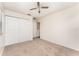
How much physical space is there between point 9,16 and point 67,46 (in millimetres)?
3476

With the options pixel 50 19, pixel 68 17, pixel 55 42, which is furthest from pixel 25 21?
pixel 68 17

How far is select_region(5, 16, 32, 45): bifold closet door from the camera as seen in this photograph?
11.5 feet

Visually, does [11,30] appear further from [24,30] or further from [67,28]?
[67,28]

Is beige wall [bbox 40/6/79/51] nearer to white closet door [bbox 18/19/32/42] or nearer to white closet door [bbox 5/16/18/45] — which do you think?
white closet door [bbox 18/19/32/42]

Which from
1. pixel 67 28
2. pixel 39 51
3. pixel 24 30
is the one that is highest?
pixel 67 28

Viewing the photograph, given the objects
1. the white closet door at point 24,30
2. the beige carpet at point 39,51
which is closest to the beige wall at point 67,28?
the beige carpet at point 39,51

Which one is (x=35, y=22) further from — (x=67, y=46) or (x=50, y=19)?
(x=67, y=46)

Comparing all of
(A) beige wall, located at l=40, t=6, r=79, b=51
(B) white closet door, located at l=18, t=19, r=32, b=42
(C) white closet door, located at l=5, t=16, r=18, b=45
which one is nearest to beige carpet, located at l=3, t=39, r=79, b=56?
(A) beige wall, located at l=40, t=6, r=79, b=51

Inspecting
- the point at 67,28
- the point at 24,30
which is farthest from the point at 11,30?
the point at 67,28

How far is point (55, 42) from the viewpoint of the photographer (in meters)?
3.97

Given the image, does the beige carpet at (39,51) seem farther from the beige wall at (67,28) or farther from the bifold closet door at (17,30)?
the bifold closet door at (17,30)

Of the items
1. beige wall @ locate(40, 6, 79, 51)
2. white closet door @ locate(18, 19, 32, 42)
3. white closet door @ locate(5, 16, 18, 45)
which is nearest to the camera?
beige wall @ locate(40, 6, 79, 51)

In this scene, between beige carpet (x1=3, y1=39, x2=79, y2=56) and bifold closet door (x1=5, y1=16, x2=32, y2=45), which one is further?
bifold closet door (x1=5, y1=16, x2=32, y2=45)

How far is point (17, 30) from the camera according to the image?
3975mm
